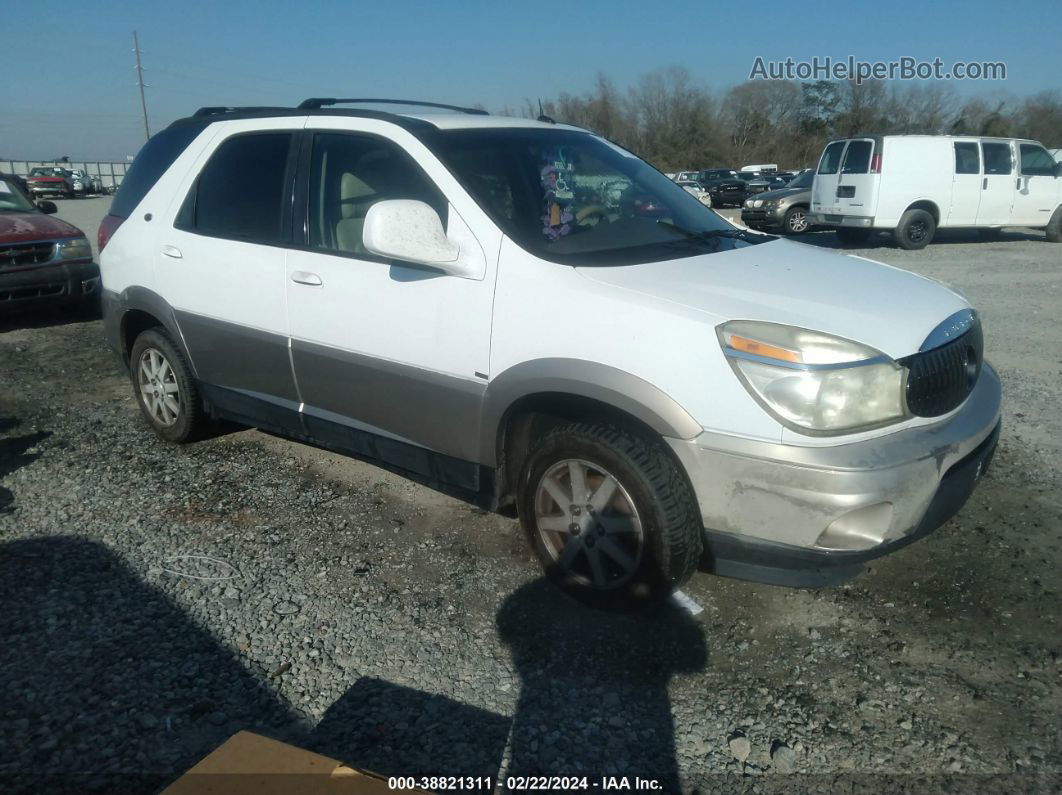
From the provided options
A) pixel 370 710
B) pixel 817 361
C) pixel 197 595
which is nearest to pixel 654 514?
pixel 817 361

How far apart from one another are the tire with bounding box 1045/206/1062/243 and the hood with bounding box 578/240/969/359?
15900 millimetres

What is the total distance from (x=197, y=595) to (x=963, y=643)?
2.93 metres

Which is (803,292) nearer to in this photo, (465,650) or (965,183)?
(465,650)

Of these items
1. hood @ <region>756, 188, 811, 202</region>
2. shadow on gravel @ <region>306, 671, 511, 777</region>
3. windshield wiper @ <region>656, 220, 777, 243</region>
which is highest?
windshield wiper @ <region>656, 220, 777, 243</region>

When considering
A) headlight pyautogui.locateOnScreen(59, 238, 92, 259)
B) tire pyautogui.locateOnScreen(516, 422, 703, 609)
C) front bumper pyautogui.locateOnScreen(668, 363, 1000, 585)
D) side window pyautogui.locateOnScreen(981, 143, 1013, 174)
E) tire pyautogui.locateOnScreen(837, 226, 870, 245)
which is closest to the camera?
front bumper pyautogui.locateOnScreen(668, 363, 1000, 585)

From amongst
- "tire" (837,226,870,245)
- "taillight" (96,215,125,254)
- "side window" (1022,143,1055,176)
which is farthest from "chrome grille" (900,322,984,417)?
"side window" (1022,143,1055,176)

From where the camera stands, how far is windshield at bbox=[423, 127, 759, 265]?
3422 millimetres

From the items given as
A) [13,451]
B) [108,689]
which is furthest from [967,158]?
[108,689]

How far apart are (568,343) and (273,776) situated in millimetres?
1695

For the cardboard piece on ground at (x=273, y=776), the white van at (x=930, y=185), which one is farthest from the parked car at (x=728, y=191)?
the cardboard piece on ground at (x=273, y=776)

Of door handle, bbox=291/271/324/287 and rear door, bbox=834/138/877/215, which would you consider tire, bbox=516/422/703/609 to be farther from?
rear door, bbox=834/138/877/215

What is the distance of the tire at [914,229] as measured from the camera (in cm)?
1531

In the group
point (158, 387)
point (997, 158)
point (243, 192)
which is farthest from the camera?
point (997, 158)

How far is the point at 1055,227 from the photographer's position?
1683 centimetres
